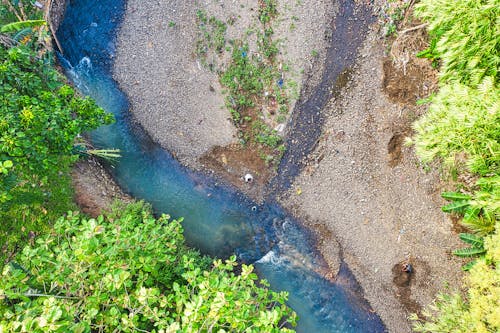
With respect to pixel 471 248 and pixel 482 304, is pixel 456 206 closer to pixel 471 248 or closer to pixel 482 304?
pixel 471 248

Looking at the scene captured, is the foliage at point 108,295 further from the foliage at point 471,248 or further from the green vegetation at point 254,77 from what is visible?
the foliage at point 471,248

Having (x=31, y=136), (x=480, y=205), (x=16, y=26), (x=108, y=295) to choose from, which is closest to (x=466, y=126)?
(x=480, y=205)

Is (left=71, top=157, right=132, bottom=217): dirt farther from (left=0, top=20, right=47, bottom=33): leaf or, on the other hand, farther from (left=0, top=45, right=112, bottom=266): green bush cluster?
(left=0, top=20, right=47, bottom=33): leaf

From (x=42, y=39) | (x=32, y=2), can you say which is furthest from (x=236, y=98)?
(x=32, y=2)

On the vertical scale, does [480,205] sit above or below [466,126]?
below

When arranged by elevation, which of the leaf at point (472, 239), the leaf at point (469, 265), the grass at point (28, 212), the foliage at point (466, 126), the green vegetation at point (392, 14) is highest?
the green vegetation at point (392, 14)

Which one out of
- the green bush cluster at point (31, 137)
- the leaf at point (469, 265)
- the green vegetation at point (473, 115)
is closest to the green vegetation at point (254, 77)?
the green bush cluster at point (31, 137)

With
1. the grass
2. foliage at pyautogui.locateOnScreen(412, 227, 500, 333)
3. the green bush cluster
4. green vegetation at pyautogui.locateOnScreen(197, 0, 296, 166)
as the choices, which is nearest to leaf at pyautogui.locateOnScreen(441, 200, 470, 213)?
foliage at pyautogui.locateOnScreen(412, 227, 500, 333)
